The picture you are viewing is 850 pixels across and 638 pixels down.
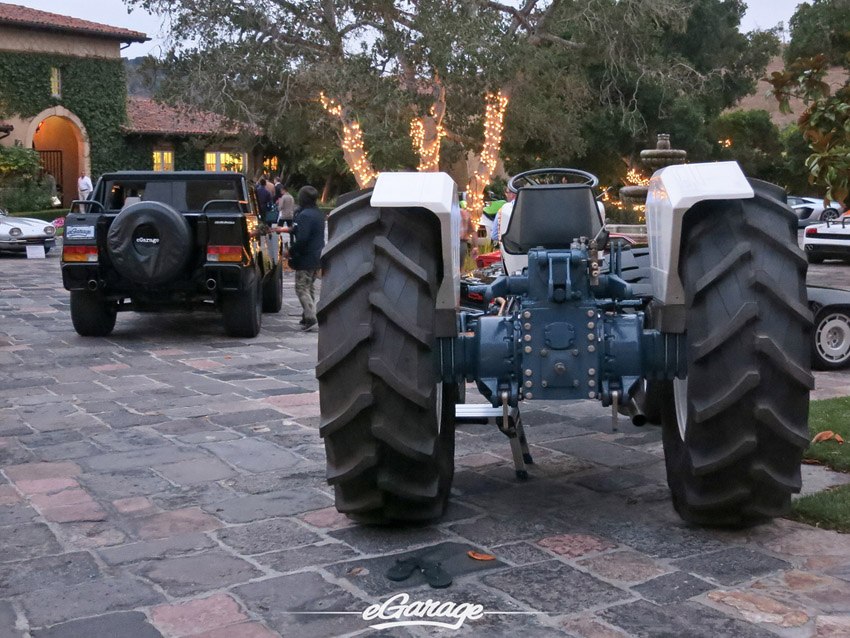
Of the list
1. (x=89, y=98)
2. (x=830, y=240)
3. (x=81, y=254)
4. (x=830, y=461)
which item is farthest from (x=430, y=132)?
(x=830, y=461)

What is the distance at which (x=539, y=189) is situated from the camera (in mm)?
5039

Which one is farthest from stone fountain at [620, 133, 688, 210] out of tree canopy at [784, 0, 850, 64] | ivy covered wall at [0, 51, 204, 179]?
ivy covered wall at [0, 51, 204, 179]

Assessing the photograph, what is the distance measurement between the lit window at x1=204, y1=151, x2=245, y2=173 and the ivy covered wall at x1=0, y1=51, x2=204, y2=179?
2.03 metres

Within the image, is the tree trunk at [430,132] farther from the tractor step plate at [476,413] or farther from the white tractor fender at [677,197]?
the white tractor fender at [677,197]

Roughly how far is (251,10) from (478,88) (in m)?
5.86

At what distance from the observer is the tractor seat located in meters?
5.00

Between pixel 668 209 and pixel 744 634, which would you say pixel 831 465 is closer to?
pixel 668 209

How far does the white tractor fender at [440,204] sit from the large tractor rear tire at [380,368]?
0.07 meters

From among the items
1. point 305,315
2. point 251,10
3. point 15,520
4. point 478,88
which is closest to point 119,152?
point 251,10

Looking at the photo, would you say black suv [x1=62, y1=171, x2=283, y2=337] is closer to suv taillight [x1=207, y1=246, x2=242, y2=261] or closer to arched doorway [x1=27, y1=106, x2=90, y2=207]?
suv taillight [x1=207, y1=246, x2=242, y2=261]

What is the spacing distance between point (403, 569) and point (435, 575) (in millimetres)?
138

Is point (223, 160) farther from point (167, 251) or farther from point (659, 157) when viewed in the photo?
point (167, 251)

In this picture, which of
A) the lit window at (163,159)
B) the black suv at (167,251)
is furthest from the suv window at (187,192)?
the lit window at (163,159)

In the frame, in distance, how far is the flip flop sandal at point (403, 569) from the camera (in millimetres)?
3832
